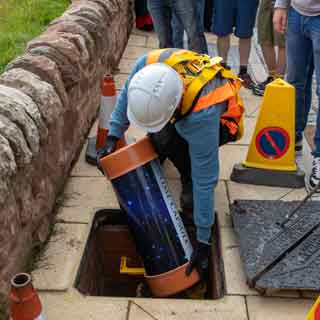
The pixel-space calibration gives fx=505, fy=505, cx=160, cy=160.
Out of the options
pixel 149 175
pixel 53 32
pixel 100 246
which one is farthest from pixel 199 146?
pixel 53 32

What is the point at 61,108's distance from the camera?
3.20m

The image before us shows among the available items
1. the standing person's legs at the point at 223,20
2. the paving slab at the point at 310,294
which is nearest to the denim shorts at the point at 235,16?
the standing person's legs at the point at 223,20

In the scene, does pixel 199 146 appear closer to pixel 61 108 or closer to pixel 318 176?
pixel 61 108

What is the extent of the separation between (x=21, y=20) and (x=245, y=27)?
2.20 metres

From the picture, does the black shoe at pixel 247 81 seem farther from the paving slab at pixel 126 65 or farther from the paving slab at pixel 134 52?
the paving slab at pixel 134 52

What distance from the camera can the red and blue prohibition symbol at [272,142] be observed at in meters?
3.63

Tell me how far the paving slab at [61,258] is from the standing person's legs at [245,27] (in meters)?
2.79

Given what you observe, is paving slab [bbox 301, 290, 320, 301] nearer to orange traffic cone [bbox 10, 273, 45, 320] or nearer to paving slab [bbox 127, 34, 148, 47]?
orange traffic cone [bbox 10, 273, 45, 320]

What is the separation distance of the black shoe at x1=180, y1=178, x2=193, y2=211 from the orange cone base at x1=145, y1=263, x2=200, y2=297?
55cm

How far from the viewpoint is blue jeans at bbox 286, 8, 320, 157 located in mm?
3357

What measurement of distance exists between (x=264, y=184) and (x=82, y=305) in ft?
5.51

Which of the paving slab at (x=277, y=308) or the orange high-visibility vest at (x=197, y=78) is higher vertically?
the orange high-visibility vest at (x=197, y=78)

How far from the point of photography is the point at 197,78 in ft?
8.54

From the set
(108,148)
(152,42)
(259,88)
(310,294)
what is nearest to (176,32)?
(259,88)
